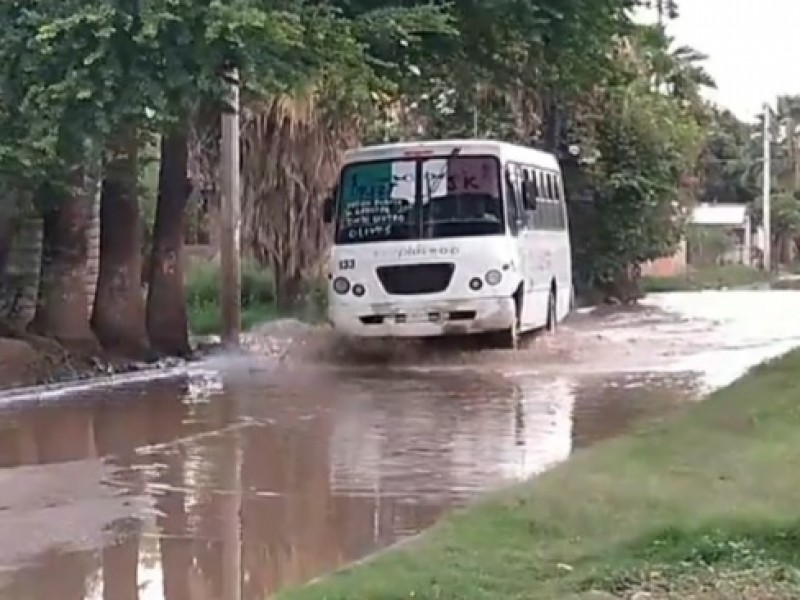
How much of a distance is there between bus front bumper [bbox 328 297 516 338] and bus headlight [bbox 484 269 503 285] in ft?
0.82

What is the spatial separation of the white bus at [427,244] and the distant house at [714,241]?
1439 inches

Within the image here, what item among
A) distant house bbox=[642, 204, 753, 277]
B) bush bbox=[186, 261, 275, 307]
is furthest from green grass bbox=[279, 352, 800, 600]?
distant house bbox=[642, 204, 753, 277]

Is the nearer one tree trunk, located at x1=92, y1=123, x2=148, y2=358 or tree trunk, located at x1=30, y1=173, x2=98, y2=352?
tree trunk, located at x1=30, y1=173, x2=98, y2=352

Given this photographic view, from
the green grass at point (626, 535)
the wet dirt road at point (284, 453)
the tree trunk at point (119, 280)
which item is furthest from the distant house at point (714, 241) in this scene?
the green grass at point (626, 535)

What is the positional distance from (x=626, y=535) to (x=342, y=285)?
14618 millimetres

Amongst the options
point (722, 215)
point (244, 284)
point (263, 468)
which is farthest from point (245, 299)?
point (722, 215)

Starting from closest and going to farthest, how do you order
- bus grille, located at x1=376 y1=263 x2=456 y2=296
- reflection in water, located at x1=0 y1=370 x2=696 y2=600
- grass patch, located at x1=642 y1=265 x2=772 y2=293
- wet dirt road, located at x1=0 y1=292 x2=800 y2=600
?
reflection in water, located at x1=0 y1=370 x2=696 y2=600 → wet dirt road, located at x1=0 y1=292 x2=800 y2=600 → bus grille, located at x1=376 y1=263 x2=456 y2=296 → grass patch, located at x1=642 y1=265 x2=772 y2=293

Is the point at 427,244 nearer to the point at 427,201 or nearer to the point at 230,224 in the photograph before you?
the point at 427,201

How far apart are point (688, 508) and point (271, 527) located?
8.80 feet

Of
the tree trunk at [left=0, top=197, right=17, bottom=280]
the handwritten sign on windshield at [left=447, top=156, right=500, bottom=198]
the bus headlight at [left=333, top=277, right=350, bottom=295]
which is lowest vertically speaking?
the bus headlight at [left=333, top=277, right=350, bottom=295]

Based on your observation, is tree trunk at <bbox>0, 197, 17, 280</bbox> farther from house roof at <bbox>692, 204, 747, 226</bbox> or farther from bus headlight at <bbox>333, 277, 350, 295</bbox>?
house roof at <bbox>692, 204, 747, 226</bbox>

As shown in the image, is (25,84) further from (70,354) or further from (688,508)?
(688,508)

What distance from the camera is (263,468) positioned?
13.3 m

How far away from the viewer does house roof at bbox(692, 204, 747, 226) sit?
80938 mm
